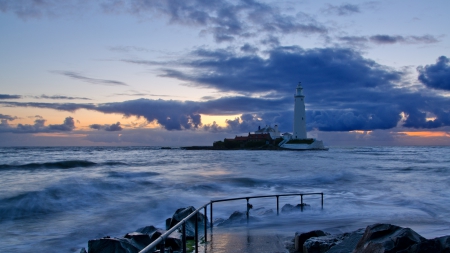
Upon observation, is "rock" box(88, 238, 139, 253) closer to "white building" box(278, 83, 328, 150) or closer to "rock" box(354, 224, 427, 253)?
"rock" box(354, 224, 427, 253)

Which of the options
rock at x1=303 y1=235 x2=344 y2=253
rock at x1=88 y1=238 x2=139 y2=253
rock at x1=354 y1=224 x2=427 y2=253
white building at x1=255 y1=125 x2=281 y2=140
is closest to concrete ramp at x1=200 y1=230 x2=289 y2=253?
rock at x1=303 y1=235 x2=344 y2=253

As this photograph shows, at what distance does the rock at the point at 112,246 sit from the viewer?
5.29 metres

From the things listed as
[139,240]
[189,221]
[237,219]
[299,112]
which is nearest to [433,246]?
[139,240]

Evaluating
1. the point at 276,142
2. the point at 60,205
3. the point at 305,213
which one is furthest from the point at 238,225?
the point at 276,142

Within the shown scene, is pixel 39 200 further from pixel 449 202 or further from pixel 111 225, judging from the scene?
pixel 449 202

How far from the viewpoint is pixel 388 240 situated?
3867 millimetres

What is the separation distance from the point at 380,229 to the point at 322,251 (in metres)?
1.23

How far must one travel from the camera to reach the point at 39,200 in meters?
13.6

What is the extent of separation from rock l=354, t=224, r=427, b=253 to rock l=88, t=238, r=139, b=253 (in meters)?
3.33

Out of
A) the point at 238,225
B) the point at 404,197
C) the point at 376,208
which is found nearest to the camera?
the point at 238,225

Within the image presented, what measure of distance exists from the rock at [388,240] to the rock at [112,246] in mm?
3331

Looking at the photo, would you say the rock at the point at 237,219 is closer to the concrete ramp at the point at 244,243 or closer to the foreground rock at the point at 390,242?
the concrete ramp at the point at 244,243

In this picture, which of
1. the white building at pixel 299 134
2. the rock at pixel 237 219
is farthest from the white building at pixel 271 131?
the rock at pixel 237 219

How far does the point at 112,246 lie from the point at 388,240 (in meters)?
3.93
